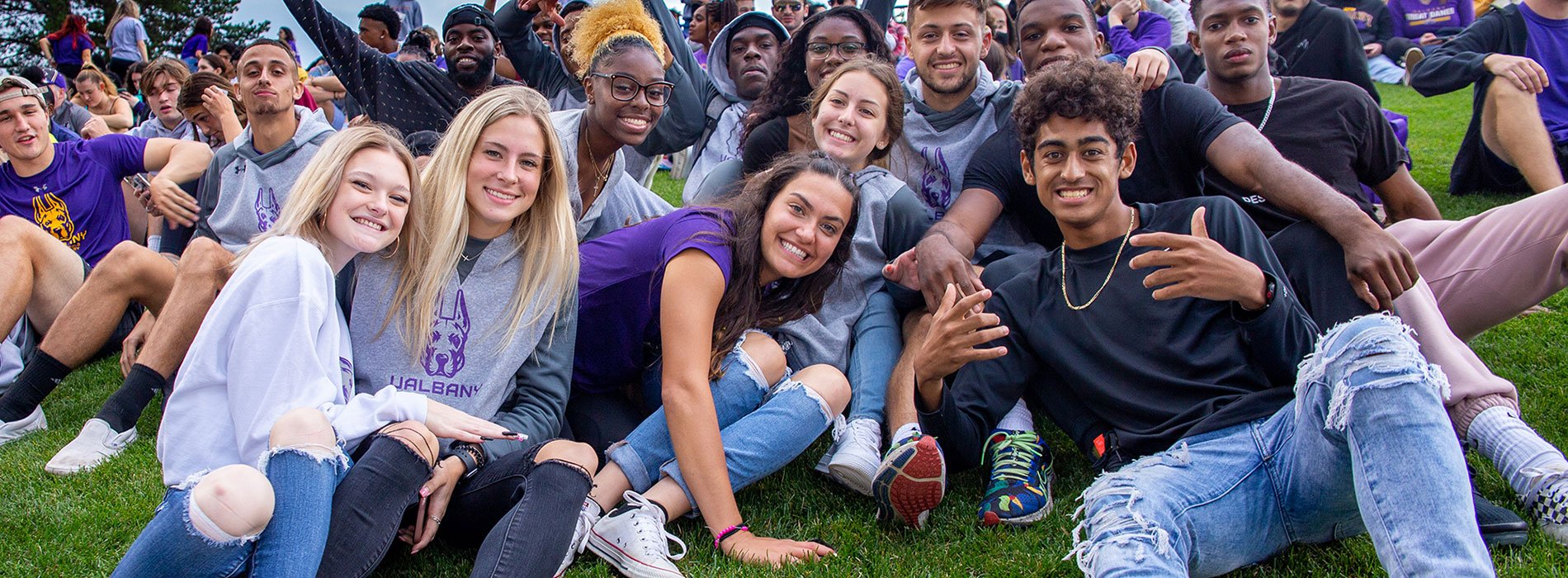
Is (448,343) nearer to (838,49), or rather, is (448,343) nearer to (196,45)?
(838,49)

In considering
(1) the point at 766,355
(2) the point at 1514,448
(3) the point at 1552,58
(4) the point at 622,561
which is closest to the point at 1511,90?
(3) the point at 1552,58

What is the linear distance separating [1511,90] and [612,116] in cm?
497

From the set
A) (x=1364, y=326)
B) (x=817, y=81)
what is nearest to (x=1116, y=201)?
→ (x=1364, y=326)

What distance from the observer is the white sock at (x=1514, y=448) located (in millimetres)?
2730

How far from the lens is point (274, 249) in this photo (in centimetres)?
252

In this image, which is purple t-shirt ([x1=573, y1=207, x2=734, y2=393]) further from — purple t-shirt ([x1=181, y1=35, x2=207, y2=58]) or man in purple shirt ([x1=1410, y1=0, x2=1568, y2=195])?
purple t-shirt ([x1=181, y1=35, x2=207, y2=58])

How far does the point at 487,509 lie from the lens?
9.05ft

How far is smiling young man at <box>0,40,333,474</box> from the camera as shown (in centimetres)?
392

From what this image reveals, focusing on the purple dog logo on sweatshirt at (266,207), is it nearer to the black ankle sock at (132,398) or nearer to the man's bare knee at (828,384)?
the black ankle sock at (132,398)

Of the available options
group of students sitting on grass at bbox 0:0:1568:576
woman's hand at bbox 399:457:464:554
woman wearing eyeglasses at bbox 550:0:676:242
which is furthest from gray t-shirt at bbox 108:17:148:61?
woman's hand at bbox 399:457:464:554

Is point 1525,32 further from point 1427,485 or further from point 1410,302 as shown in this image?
point 1427,485

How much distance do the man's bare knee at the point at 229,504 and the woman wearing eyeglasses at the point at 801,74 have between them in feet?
9.46

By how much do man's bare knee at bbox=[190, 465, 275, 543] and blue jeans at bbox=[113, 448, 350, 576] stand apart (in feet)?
0.07

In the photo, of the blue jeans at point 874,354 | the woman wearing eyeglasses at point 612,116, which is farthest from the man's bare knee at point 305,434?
the woman wearing eyeglasses at point 612,116
